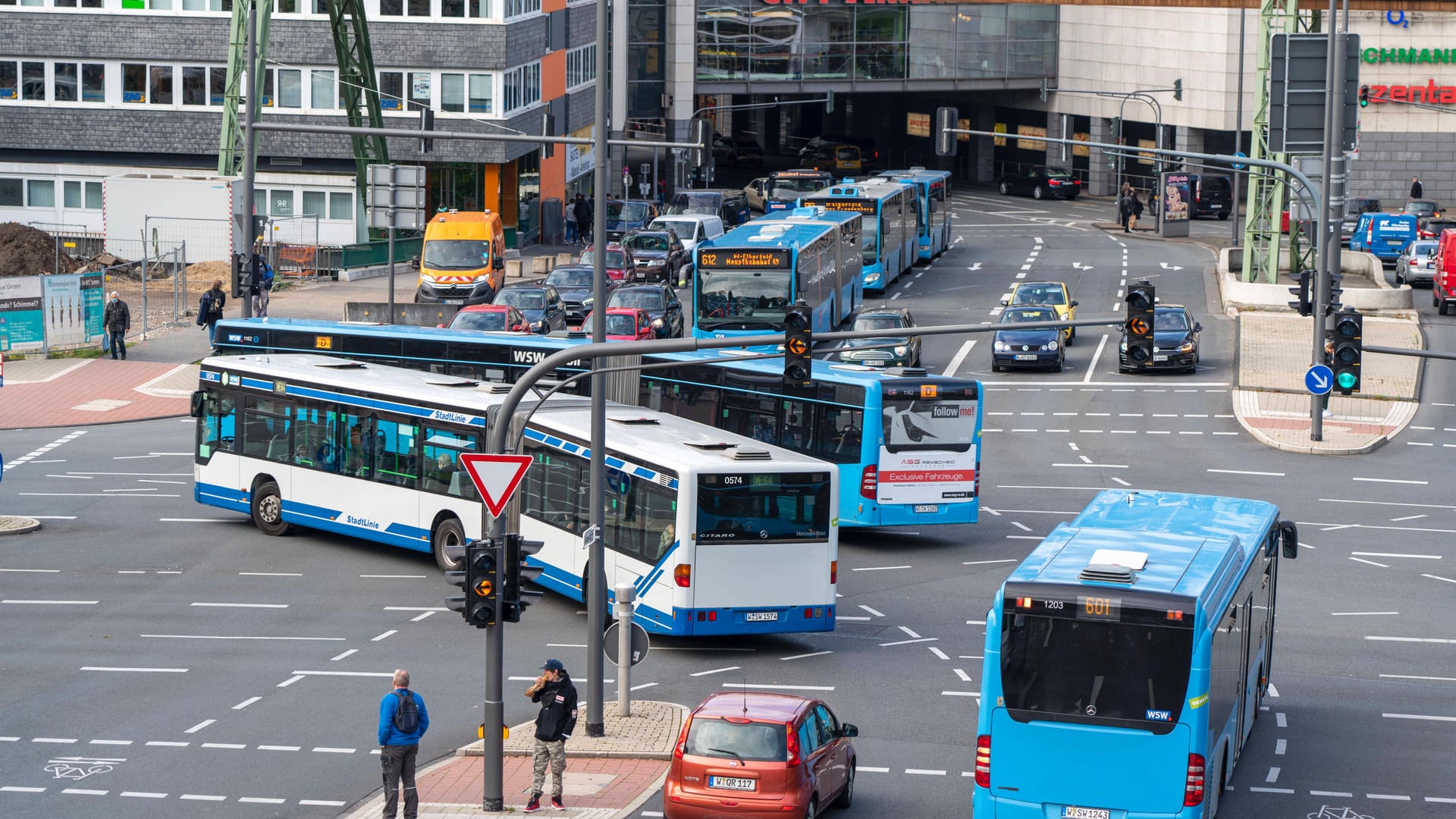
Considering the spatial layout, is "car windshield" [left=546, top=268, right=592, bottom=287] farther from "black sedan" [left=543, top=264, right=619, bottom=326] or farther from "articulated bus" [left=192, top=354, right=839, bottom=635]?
"articulated bus" [left=192, top=354, right=839, bottom=635]

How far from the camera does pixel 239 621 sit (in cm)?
2597

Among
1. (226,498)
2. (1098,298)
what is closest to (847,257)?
(1098,298)

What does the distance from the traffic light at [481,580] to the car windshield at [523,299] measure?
31.7 m

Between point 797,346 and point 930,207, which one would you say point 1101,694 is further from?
point 930,207

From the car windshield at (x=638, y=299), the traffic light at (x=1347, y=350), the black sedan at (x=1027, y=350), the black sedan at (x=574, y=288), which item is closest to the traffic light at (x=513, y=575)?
the traffic light at (x=1347, y=350)

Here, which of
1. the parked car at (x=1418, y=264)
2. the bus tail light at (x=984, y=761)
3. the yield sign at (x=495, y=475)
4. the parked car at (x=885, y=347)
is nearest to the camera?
the bus tail light at (x=984, y=761)

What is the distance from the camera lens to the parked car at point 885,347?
1697 inches

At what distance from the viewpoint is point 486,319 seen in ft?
145

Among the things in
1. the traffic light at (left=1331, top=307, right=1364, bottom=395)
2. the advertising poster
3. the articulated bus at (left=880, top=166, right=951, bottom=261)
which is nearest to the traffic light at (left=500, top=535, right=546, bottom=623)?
the traffic light at (left=1331, top=307, right=1364, bottom=395)

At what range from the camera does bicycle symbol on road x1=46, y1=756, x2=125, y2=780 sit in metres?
19.6

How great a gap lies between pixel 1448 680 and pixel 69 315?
36683mm

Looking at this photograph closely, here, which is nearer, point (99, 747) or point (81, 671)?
point (99, 747)

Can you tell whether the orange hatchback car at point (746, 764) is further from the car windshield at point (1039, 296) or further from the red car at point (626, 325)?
the car windshield at point (1039, 296)

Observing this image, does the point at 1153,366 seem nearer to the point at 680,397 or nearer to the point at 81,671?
the point at 680,397
